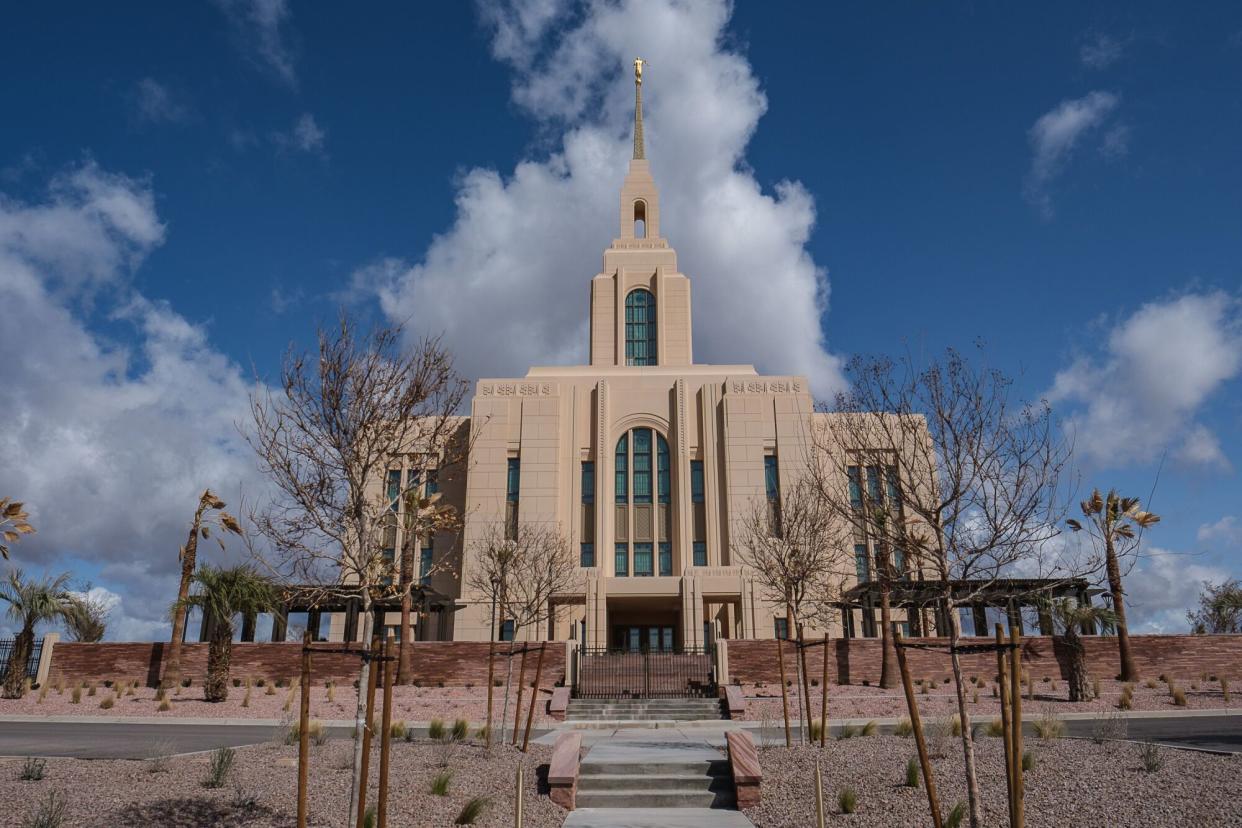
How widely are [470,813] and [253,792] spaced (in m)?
2.89

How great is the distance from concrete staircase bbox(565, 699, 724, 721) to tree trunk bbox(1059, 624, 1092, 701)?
1053cm

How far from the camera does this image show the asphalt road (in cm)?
1414

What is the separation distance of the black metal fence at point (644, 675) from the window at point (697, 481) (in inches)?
618

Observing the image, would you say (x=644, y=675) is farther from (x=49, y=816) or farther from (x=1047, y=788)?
(x=49, y=816)

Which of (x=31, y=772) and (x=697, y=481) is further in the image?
(x=697, y=481)

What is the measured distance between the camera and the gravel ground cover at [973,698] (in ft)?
74.9

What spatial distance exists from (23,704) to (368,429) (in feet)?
78.4

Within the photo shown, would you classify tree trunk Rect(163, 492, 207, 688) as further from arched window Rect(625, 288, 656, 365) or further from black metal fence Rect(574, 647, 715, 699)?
arched window Rect(625, 288, 656, 365)

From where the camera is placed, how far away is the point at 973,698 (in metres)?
25.1

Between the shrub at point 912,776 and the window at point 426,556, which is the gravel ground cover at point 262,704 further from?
the window at point 426,556

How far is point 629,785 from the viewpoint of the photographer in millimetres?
11328

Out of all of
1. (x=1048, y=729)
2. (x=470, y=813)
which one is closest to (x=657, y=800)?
(x=470, y=813)

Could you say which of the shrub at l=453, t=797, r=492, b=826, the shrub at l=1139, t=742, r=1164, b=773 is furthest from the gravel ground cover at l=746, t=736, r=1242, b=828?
the shrub at l=453, t=797, r=492, b=826

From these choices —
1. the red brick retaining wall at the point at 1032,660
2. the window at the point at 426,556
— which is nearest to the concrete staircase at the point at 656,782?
the red brick retaining wall at the point at 1032,660
